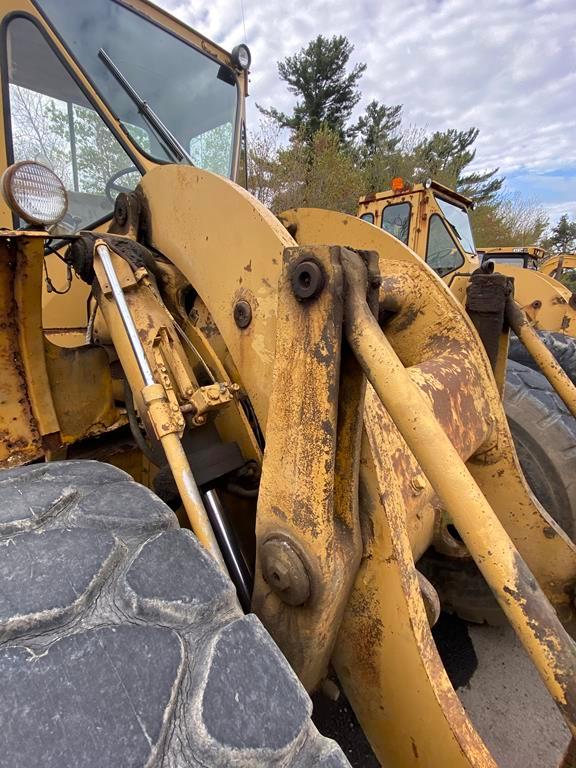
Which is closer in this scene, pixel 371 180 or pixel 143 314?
pixel 143 314

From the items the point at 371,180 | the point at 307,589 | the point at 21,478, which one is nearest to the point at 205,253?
the point at 21,478

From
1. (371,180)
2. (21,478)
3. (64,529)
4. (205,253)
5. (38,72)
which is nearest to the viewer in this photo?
(64,529)

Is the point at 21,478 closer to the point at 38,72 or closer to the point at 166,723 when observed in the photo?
the point at 166,723

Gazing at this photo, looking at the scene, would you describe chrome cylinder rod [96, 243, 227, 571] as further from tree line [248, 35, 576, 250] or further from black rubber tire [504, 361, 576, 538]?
tree line [248, 35, 576, 250]

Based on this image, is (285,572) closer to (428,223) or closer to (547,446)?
(547,446)

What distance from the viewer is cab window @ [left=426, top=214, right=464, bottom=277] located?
22.5ft

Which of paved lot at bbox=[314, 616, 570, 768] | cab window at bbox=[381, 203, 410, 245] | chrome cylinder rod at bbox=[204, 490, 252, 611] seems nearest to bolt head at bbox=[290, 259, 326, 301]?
chrome cylinder rod at bbox=[204, 490, 252, 611]

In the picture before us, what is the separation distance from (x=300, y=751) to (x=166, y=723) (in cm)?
21

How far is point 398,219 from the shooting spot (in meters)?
7.17

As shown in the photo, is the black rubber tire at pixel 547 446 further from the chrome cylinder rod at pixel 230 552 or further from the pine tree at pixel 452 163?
the pine tree at pixel 452 163

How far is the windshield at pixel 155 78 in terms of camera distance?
2.12 meters

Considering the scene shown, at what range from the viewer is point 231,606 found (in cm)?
83

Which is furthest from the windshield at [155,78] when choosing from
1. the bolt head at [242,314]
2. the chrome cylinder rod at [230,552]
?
the chrome cylinder rod at [230,552]

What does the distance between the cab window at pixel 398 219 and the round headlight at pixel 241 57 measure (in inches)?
175
